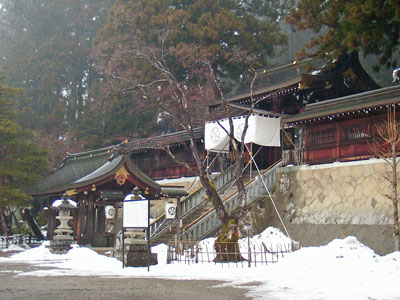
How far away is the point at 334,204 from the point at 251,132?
5159 mm

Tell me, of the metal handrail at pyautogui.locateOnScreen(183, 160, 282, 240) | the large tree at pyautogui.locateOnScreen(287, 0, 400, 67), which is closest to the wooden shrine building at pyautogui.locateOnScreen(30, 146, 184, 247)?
the metal handrail at pyautogui.locateOnScreen(183, 160, 282, 240)

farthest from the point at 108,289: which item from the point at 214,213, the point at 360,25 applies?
the point at 214,213

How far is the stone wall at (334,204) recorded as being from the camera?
1825 centimetres

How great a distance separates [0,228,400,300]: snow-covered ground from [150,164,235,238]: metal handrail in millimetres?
5934

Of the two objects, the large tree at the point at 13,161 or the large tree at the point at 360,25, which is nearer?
the large tree at the point at 360,25

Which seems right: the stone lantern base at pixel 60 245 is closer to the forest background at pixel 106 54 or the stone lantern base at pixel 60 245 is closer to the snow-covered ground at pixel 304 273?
the snow-covered ground at pixel 304 273

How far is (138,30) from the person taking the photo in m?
36.1

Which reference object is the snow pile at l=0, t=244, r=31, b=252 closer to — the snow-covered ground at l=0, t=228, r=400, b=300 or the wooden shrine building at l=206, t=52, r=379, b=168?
the snow-covered ground at l=0, t=228, r=400, b=300

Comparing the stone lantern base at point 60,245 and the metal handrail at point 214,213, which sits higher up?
the metal handrail at point 214,213

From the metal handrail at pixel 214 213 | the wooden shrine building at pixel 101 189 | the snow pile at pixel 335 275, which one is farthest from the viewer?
the wooden shrine building at pixel 101 189

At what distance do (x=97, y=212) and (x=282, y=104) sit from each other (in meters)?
10.9

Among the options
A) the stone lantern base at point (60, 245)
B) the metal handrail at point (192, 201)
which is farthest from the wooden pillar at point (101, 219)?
the stone lantern base at point (60, 245)

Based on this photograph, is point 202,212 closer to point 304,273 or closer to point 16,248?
point 16,248

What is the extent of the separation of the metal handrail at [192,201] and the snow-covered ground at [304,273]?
593cm
